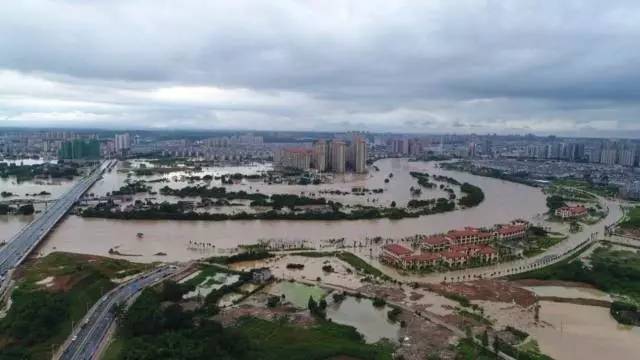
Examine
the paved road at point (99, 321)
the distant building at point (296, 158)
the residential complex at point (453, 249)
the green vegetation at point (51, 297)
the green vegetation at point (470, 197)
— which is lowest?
the paved road at point (99, 321)

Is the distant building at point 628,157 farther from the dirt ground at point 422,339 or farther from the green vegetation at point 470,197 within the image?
the dirt ground at point 422,339

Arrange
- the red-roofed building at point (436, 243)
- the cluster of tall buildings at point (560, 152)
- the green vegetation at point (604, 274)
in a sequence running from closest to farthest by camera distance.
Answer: the green vegetation at point (604, 274), the red-roofed building at point (436, 243), the cluster of tall buildings at point (560, 152)

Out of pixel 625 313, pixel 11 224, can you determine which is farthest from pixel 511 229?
pixel 11 224

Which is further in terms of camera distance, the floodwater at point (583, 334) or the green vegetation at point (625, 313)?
the green vegetation at point (625, 313)

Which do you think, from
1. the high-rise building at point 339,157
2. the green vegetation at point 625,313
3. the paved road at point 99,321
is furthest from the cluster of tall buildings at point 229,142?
the green vegetation at point 625,313

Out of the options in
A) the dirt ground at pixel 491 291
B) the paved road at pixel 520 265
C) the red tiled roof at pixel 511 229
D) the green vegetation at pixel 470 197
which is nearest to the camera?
Answer: the dirt ground at pixel 491 291

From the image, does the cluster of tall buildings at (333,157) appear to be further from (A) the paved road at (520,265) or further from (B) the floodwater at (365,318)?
(B) the floodwater at (365,318)

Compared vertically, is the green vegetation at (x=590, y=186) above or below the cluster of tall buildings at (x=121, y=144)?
below
